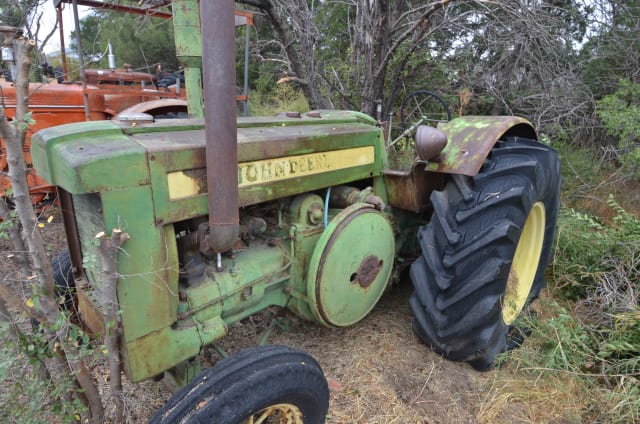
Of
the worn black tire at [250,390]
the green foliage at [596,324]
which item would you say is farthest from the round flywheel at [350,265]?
the green foliage at [596,324]

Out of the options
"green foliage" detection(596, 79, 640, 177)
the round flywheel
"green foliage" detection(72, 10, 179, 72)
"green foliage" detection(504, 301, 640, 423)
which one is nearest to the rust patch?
the round flywheel

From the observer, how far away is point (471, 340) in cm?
204

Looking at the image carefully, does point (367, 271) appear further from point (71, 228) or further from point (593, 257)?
point (593, 257)

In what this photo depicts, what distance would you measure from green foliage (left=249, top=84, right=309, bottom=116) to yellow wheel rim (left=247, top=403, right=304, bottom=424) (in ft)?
18.1

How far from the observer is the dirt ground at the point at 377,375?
193 centimetres

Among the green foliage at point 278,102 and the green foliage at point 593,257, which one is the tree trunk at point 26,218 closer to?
the green foliage at point 593,257

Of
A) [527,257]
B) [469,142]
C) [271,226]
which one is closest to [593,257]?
[527,257]

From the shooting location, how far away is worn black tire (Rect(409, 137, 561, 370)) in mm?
1957

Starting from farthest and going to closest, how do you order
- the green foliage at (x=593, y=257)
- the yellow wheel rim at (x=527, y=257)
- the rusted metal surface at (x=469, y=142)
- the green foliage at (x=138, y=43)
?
the green foliage at (x=138, y=43), the green foliage at (x=593, y=257), the yellow wheel rim at (x=527, y=257), the rusted metal surface at (x=469, y=142)

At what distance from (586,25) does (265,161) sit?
5.26 meters

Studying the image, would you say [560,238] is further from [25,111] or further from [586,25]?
[586,25]

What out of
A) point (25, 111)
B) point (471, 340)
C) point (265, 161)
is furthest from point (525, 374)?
point (25, 111)

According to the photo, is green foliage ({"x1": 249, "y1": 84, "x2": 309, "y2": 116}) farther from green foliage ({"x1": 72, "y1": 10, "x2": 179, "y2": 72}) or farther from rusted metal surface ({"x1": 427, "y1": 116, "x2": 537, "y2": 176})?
rusted metal surface ({"x1": 427, "y1": 116, "x2": 537, "y2": 176})

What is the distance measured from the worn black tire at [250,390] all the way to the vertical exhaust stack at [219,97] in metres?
0.53
